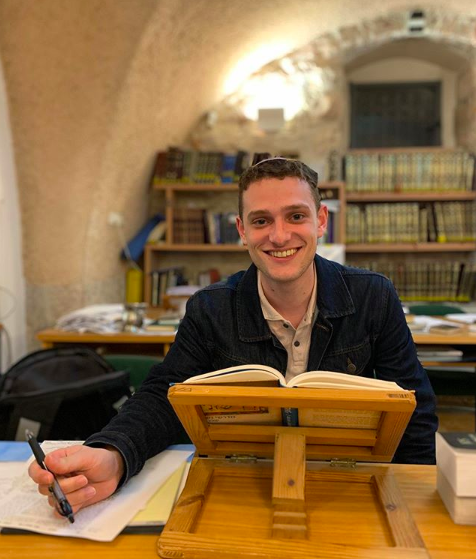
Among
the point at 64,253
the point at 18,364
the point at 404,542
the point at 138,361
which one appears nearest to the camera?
the point at 404,542

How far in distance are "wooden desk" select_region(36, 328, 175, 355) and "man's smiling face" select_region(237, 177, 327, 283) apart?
1533 millimetres

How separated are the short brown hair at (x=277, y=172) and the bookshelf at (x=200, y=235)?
3446 millimetres

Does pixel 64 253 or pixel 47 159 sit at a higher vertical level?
pixel 47 159

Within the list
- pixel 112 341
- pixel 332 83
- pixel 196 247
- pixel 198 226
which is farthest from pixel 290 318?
pixel 332 83

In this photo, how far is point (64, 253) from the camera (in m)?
3.94

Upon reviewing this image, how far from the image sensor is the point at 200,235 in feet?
16.1

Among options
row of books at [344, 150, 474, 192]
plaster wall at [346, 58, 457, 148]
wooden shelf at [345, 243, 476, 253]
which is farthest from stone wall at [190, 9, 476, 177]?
wooden shelf at [345, 243, 476, 253]

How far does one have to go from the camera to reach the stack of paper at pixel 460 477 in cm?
84

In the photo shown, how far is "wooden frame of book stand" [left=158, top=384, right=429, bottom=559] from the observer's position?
767mm

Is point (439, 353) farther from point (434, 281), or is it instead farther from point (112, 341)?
point (434, 281)

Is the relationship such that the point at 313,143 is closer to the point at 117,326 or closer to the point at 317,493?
the point at 117,326

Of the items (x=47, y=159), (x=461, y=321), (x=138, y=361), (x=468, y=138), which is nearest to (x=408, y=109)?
(x=468, y=138)

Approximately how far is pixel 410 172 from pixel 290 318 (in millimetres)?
3888

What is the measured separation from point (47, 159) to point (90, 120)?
1.38 feet
